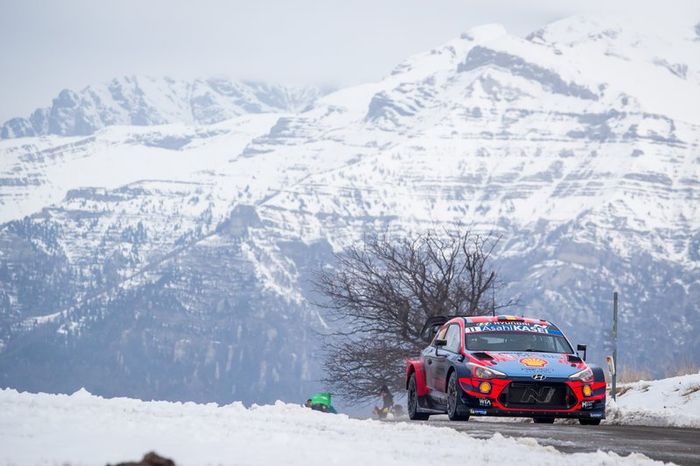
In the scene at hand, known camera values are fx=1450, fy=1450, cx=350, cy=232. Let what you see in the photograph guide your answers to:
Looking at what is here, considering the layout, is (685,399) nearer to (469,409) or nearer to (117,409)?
(469,409)

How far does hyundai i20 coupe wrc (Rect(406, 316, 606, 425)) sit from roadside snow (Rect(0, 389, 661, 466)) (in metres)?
3.44

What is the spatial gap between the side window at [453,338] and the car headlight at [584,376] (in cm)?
176

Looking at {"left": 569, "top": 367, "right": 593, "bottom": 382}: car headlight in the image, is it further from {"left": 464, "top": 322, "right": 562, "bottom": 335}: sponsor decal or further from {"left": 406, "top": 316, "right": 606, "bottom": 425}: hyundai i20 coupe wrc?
{"left": 464, "top": 322, "right": 562, "bottom": 335}: sponsor decal

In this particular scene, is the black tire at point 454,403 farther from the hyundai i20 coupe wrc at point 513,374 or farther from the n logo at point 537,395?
the n logo at point 537,395

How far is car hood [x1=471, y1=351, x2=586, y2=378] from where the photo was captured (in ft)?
63.9

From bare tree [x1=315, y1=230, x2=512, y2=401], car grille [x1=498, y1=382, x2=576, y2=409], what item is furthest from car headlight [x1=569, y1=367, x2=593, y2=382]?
bare tree [x1=315, y1=230, x2=512, y2=401]

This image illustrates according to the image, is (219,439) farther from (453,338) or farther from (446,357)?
(453,338)

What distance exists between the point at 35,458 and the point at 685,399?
666 inches

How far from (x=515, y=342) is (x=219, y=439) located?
960 centimetres

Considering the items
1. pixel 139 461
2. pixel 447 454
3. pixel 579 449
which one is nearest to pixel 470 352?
pixel 579 449

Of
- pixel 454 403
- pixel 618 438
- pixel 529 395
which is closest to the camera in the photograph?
pixel 618 438

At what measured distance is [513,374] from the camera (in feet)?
63.8

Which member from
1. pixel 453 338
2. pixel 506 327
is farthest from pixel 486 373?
pixel 453 338

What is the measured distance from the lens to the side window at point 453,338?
816 inches
